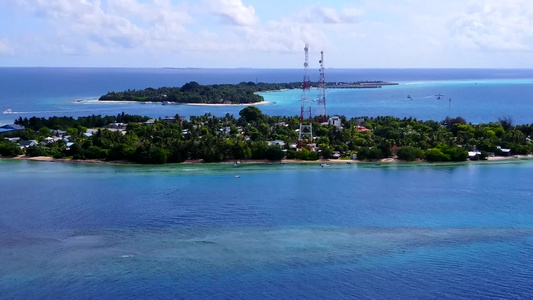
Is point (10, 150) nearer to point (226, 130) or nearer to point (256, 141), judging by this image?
point (226, 130)

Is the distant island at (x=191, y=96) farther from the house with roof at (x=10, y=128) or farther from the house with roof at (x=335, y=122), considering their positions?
the house with roof at (x=10, y=128)

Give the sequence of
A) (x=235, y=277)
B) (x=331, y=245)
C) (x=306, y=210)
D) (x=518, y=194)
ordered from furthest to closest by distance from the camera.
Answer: (x=518, y=194)
(x=306, y=210)
(x=331, y=245)
(x=235, y=277)

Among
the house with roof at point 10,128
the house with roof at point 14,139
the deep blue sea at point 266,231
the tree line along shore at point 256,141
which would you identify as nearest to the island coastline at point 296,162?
the tree line along shore at point 256,141

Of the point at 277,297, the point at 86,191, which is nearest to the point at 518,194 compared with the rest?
the point at 277,297

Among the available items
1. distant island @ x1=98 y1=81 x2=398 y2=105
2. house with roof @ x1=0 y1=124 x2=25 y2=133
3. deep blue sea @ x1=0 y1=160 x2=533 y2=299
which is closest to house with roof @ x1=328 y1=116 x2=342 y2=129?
deep blue sea @ x1=0 y1=160 x2=533 y2=299

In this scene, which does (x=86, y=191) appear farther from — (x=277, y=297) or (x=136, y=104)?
(x=136, y=104)

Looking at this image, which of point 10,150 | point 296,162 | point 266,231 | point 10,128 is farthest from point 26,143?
point 266,231
